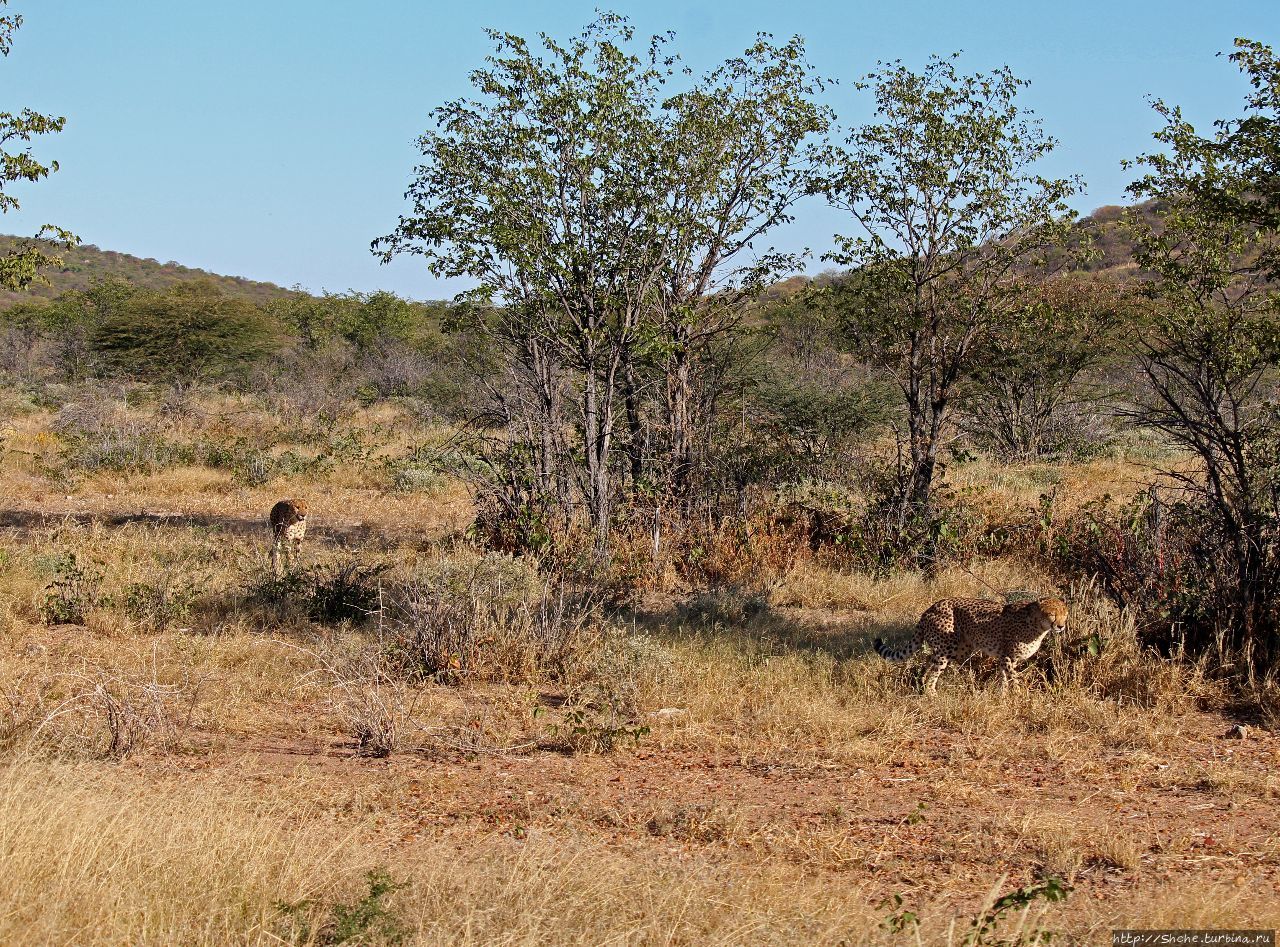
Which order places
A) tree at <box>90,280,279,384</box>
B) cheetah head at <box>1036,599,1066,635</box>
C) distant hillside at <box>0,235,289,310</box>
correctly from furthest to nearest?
1. distant hillside at <box>0,235,289,310</box>
2. tree at <box>90,280,279,384</box>
3. cheetah head at <box>1036,599,1066,635</box>

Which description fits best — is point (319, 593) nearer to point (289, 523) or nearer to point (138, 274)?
point (289, 523)

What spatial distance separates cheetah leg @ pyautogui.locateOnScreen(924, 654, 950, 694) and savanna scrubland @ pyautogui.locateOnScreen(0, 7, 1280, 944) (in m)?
0.14

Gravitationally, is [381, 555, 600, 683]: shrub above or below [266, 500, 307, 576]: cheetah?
below

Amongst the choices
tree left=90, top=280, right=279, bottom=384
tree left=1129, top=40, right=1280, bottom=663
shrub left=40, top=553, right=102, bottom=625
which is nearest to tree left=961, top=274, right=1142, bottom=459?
tree left=1129, top=40, right=1280, bottom=663

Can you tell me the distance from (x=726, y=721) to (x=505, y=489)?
5118 mm

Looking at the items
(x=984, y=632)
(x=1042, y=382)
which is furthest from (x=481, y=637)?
(x=1042, y=382)

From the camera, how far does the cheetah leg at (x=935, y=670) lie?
7.46 metres

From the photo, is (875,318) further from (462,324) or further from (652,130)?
(462,324)

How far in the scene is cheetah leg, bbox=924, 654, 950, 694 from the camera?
7461 mm

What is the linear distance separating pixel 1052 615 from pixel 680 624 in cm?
327

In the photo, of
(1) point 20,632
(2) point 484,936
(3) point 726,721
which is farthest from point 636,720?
(1) point 20,632

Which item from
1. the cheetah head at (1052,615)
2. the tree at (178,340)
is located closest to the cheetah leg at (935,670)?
the cheetah head at (1052,615)

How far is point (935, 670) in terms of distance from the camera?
24.7 feet

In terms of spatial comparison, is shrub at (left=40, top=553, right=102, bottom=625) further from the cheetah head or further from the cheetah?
the cheetah head
